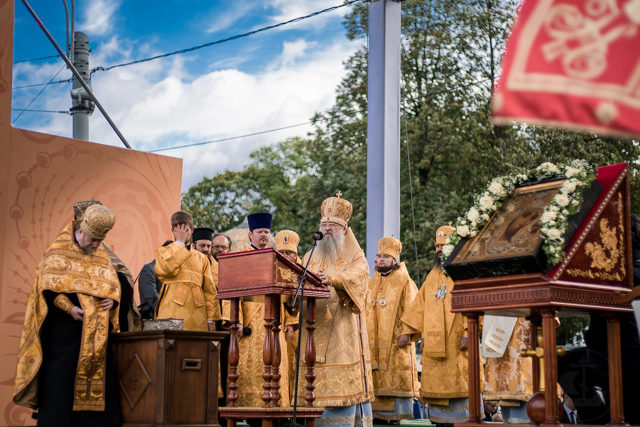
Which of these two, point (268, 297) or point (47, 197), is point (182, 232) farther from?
point (47, 197)

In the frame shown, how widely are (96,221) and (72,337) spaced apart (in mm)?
938

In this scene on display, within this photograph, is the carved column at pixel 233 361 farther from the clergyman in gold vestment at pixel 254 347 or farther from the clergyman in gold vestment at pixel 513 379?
the clergyman in gold vestment at pixel 513 379

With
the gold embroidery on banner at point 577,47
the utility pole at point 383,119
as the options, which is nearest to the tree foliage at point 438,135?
the utility pole at point 383,119

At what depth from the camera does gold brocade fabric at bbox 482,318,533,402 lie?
8.20 meters

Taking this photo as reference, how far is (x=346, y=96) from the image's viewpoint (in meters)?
24.8

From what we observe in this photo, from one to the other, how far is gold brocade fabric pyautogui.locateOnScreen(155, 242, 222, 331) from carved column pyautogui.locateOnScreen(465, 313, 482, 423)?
350 cm

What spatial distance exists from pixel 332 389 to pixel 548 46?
5.93 metres

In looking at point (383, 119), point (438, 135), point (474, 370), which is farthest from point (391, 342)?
point (438, 135)

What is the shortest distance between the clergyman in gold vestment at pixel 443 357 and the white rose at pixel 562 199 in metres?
4.06

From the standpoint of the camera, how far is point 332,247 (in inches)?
331

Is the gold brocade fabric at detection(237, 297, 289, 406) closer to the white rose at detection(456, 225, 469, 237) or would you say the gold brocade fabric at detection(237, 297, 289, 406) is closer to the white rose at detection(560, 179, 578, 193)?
the white rose at detection(456, 225, 469, 237)

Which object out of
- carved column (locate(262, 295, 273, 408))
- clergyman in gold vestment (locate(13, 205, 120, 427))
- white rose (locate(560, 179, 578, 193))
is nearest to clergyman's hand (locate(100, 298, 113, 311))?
clergyman in gold vestment (locate(13, 205, 120, 427))

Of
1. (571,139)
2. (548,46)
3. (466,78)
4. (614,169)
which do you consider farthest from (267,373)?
(466,78)

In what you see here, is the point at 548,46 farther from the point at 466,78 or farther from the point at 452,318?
the point at 466,78
